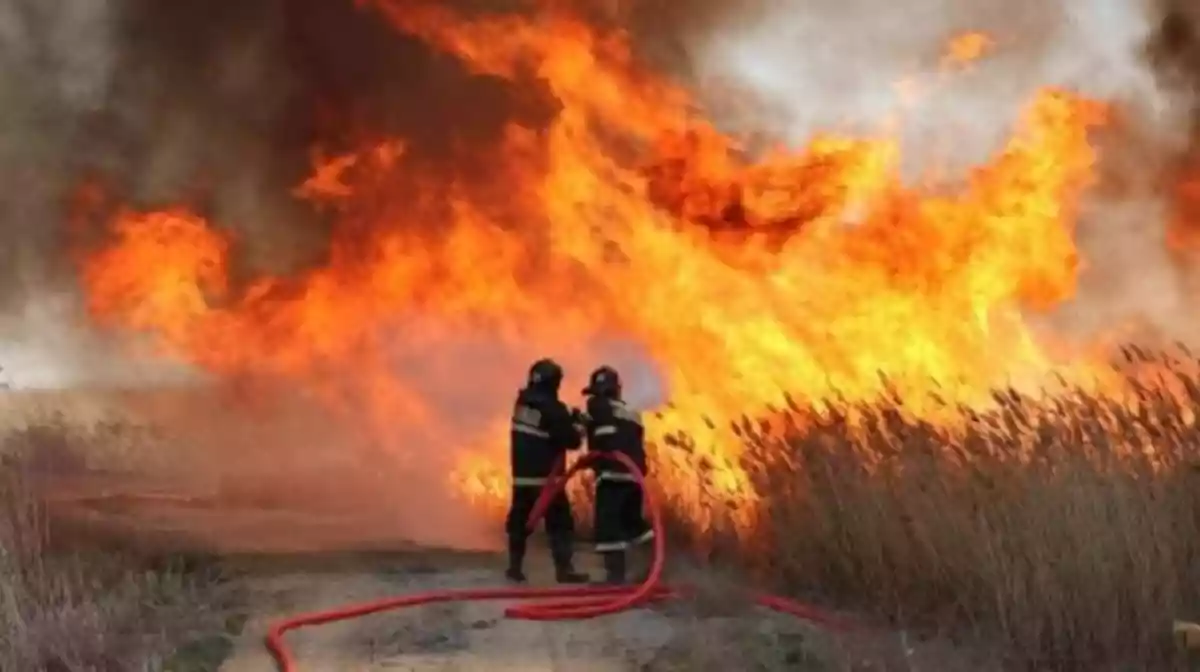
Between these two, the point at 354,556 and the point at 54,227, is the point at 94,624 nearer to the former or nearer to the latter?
the point at 354,556

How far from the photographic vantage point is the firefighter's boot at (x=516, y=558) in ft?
17.4

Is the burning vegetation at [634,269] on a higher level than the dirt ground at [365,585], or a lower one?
higher

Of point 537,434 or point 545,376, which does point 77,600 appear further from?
point 545,376

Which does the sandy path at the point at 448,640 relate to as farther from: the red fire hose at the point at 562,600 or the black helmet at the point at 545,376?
the black helmet at the point at 545,376

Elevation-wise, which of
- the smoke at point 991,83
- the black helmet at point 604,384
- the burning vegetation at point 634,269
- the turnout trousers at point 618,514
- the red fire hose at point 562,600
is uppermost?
the smoke at point 991,83


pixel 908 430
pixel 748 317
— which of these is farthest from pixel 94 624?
pixel 748 317

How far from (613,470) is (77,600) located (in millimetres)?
2099

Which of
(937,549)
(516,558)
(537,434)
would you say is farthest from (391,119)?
(937,549)

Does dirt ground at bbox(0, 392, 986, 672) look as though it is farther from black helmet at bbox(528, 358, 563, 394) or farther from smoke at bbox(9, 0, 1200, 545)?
black helmet at bbox(528, 358, 563, 394)

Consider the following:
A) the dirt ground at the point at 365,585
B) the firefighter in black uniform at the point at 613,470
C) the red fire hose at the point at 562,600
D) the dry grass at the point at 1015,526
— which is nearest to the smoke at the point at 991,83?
the dry grass at the point at 1015,526

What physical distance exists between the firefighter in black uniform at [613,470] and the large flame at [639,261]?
0.89 metres

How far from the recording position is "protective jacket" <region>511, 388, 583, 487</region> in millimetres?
5215

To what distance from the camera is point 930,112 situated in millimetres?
6230

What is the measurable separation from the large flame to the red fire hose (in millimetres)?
1068
